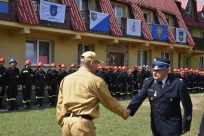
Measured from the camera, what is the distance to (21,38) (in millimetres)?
16984

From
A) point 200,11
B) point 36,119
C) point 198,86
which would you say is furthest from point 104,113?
point 200,11

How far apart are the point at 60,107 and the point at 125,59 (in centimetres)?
1955

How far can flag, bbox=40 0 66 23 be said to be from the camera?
16.5 meters

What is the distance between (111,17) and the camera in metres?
21.7

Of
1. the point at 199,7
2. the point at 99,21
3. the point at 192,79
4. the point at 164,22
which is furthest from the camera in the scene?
the point at 199,7

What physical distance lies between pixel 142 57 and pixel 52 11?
10994 mm

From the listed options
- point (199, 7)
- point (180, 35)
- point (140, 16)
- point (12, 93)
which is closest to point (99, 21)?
point (140, 16)

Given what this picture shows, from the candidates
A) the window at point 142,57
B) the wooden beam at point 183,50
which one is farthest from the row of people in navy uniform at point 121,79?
the wooden beam at point 183,50

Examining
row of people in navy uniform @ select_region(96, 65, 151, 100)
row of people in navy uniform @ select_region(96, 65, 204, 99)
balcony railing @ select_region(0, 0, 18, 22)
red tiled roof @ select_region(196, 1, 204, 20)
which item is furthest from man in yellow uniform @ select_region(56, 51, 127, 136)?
red tiled roof @ select_region(196, 1, 204, 20)

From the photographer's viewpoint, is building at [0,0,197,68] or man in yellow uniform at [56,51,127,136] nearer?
man in yellow uniform at [56,51,127,136]

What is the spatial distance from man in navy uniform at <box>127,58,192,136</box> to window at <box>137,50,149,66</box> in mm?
20342

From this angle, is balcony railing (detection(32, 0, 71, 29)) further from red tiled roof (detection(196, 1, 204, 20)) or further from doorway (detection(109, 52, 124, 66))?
red tiled roof (detection(196, 1, 204, 20))

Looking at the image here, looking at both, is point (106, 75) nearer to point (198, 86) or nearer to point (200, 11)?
point (198, 86)

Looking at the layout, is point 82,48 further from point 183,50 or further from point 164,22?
point 183,50
